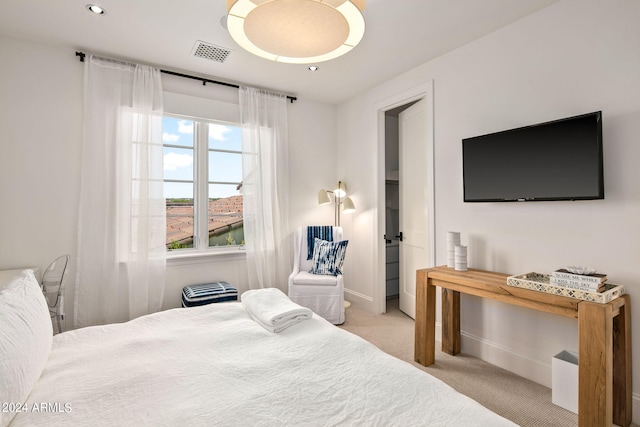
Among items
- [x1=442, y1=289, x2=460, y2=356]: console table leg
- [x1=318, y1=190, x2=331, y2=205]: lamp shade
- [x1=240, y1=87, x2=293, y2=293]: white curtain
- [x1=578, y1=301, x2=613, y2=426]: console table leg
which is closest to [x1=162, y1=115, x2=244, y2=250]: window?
[x1=240, y1=87, x2=293, y2=293]: white curtain

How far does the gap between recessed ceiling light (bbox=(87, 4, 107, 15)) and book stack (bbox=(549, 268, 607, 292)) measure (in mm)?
3510

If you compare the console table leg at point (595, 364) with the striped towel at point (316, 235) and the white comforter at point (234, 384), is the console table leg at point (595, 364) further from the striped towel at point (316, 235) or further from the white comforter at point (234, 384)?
the striped towel at point (316, 235)

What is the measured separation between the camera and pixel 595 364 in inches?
64.9

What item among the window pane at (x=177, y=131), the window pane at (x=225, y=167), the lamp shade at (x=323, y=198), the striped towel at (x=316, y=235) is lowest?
the striped towel at (x=316, y=235)

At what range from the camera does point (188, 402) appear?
1066mm

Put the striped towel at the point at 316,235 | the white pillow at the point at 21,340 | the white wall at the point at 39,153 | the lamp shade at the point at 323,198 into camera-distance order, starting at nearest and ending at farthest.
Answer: the white pillow at the point at 21,340 < the white wall at the point at 39,153 < the striped towel at the point at 316,235 < the lamp shade at the point at 323,198

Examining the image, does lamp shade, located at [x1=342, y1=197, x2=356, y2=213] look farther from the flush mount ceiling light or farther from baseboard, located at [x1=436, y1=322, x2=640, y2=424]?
the flush mount ceiling light

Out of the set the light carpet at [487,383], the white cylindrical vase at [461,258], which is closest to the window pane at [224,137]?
the light carpet at [487,383]

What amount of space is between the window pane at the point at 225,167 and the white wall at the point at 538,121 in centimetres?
211

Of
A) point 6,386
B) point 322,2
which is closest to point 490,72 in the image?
point 322,2

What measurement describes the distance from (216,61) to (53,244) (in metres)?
2.22

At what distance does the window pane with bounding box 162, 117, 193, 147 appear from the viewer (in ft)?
11.3

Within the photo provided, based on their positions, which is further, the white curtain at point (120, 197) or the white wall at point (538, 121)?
the white curtain at point (120, 197)

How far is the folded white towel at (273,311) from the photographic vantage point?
5.47ft
